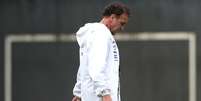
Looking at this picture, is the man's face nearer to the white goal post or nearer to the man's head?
the man's head

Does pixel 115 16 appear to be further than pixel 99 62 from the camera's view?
Yes

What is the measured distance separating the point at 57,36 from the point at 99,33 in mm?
2532

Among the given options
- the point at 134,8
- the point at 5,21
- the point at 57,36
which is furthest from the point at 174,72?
the point at 5,21

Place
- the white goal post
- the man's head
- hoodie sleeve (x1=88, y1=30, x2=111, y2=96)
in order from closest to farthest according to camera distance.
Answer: hoodie sleeve (x1=88, y1=30, x2=111, y2=96)
the man's head
the white goal post

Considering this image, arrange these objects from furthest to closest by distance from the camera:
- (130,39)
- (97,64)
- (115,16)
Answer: (130,39), (115,16), (97,64)

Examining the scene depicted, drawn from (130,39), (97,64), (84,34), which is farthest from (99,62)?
(130,39)

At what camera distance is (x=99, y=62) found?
342 centimetres

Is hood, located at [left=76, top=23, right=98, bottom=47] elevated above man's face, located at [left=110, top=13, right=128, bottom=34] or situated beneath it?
situated beneath

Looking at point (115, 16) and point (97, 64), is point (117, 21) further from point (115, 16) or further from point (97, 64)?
point (97, 64)

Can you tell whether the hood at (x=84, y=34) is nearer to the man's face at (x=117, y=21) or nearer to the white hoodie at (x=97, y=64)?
the white hoodie at (x=97, y=64)

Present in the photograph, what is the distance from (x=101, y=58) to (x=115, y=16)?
0.94 ft

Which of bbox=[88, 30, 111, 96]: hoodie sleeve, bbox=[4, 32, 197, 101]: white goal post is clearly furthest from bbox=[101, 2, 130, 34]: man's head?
bbox=[4, 32, 197, 101]: white goal post

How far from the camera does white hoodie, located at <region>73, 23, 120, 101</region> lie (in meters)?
3.42

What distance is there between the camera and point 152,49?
583cm
